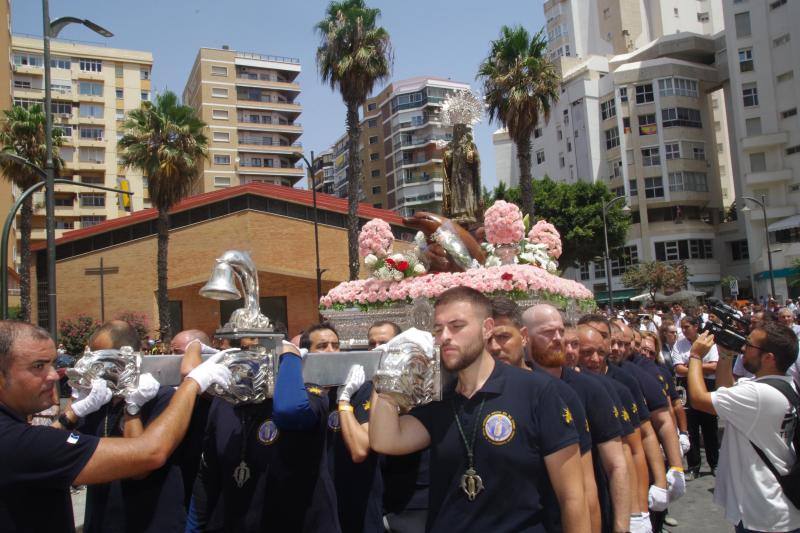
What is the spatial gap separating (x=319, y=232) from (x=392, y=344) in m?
37.1

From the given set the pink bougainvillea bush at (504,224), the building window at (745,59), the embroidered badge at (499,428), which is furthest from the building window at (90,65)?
the embroidered badge at (499,428)

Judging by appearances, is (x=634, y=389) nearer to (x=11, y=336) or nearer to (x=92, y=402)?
(x=92, y=402)

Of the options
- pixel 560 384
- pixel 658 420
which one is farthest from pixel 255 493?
pixel 658 420

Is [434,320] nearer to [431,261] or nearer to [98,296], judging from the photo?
[431,261]

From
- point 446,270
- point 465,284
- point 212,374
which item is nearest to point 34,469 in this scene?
point 212,374

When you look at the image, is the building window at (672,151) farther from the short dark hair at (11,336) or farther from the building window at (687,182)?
the short dark hair at (11,336)

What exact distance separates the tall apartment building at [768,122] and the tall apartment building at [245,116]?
49251 millimetres

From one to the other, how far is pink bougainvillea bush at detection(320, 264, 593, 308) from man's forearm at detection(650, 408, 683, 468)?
2778 millimetres

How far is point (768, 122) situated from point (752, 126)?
4.22ft

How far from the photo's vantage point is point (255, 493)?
4.07 m

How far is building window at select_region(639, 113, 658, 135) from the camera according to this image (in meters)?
61.6

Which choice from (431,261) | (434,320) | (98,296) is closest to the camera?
(434,320)

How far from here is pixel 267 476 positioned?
13.5 ft

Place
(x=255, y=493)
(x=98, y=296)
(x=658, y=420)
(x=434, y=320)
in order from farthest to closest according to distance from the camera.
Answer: (x=98, y=296), (x=658, y=420), (x=255, y=493), (x=434, y=320)
